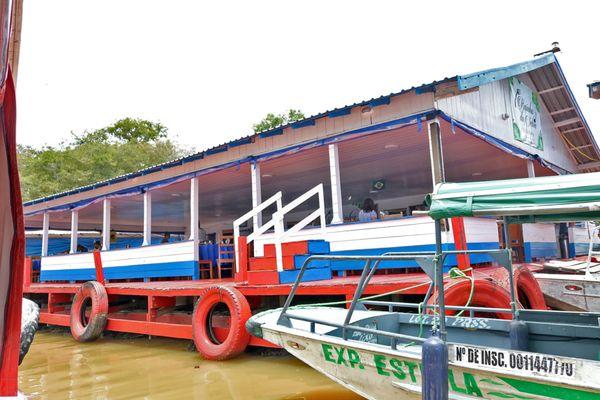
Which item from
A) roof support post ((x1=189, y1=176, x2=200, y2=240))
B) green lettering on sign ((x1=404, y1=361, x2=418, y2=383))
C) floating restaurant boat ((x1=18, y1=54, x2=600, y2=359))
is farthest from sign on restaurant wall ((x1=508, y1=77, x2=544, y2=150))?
green lettering on sign ((x1=404, y1=361, x2=418, y2=383))

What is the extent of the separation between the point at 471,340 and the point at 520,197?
90.6 inches

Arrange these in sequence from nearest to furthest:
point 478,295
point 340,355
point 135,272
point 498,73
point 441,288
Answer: point 441,288
point 340,355
point 478,295
point 498,73
point 135,272

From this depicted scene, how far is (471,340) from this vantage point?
489cm

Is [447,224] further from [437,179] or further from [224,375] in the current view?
[224,375]

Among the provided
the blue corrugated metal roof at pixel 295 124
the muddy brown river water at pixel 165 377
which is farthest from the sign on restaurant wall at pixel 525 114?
the muddy brown river water at pixel 165 377

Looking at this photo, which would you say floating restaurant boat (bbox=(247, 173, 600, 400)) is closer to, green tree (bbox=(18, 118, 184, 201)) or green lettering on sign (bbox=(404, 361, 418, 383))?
green lettering on sign (bbox=(404, 361, 418, 383))

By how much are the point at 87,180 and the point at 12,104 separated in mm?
31075

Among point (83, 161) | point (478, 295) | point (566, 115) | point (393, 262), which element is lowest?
point (478, 295)

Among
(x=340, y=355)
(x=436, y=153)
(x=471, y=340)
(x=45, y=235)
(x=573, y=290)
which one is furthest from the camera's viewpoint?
(x=45, y=235)

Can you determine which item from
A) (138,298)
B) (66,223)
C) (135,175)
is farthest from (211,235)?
(138,298)

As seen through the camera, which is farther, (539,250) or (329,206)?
(329,206)

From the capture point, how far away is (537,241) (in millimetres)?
10305

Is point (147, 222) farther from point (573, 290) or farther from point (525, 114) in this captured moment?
point (525, 114)

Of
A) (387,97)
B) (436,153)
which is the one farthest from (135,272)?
(436,153)
